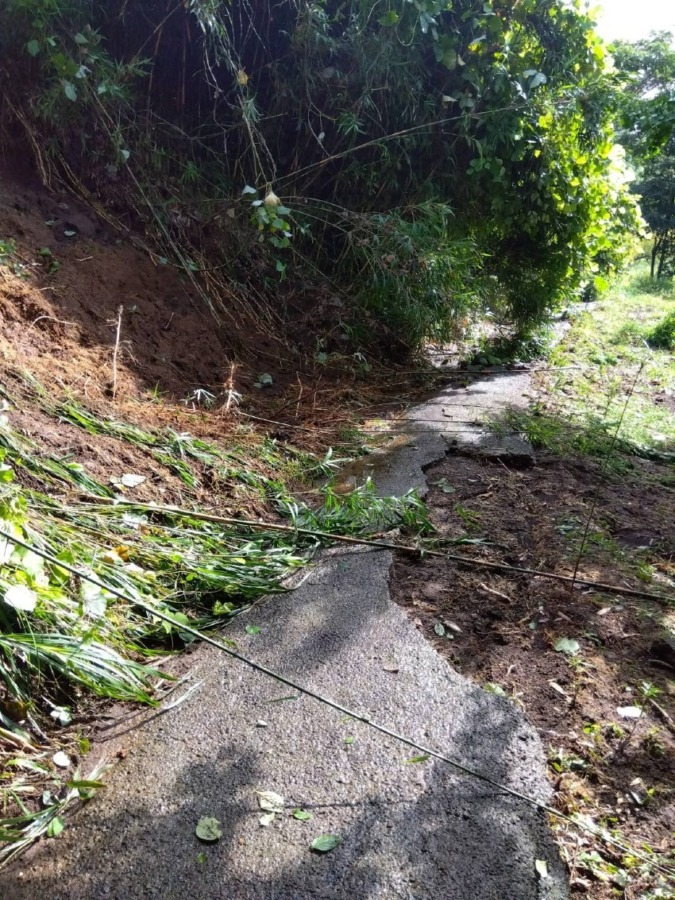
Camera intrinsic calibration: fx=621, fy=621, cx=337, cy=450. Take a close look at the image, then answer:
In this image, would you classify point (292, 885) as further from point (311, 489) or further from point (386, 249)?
point (386, 249)

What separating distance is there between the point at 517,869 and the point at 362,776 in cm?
40

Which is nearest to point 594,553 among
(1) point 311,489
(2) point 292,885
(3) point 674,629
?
(3) point 674,629

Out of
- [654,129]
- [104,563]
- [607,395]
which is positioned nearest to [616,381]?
[607,395]

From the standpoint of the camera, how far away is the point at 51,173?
166 inches

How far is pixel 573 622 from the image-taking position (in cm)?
210

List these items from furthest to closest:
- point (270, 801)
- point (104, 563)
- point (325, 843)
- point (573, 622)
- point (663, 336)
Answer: point (663, 336) → point (573, 622) → point (104, 563) → point (270, 801) → point (325, 843)

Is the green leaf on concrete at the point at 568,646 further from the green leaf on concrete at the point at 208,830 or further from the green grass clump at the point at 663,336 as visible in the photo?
the green grass clump at the point at 663,336

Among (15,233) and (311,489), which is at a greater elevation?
(15,233)

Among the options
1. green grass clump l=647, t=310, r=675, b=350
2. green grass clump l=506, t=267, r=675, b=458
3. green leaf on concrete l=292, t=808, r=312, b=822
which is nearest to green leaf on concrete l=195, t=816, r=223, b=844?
green leaf on concrete l=292, t=808, r=312, b=822

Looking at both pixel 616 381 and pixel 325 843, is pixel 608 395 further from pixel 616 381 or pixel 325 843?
pixel 325 843

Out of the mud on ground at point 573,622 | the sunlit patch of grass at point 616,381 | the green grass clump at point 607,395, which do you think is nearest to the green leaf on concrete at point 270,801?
the mud on ground at point 573,622

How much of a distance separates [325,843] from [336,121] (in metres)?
5.04

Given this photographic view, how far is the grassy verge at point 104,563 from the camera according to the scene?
149 centimetres

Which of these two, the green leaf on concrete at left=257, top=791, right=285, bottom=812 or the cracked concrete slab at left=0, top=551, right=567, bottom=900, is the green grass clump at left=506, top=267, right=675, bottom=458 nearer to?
the cracked concrete slab at left=0, top=551, right=567, bottom=900
